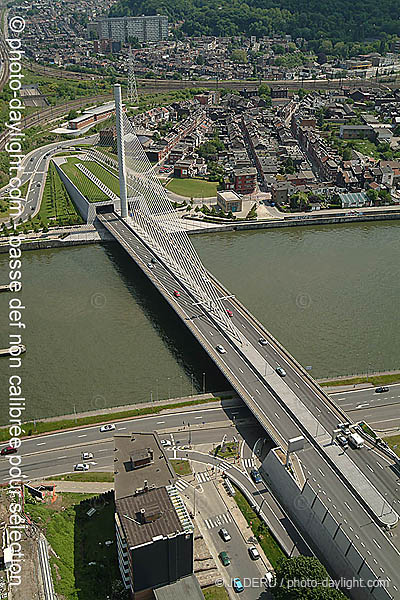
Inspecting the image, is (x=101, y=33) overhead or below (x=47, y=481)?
overhead

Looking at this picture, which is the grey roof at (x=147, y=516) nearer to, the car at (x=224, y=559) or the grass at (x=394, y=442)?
the car at (x=224, y=559)

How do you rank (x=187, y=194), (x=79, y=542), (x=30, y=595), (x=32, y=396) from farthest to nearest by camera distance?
(x=187, y=194) → (x=32, y=396) → (x=79, y=542) → (x=30, y=595)

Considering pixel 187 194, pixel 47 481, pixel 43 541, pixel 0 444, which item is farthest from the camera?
pixel 187 194

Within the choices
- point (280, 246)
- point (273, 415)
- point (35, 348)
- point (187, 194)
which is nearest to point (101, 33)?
point (187, 194)

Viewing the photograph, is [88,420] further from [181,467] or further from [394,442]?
[394,442]

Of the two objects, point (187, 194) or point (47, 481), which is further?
point (187, 194)

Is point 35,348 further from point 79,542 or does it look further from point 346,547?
point 346,547

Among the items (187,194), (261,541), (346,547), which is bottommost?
(261,541)
